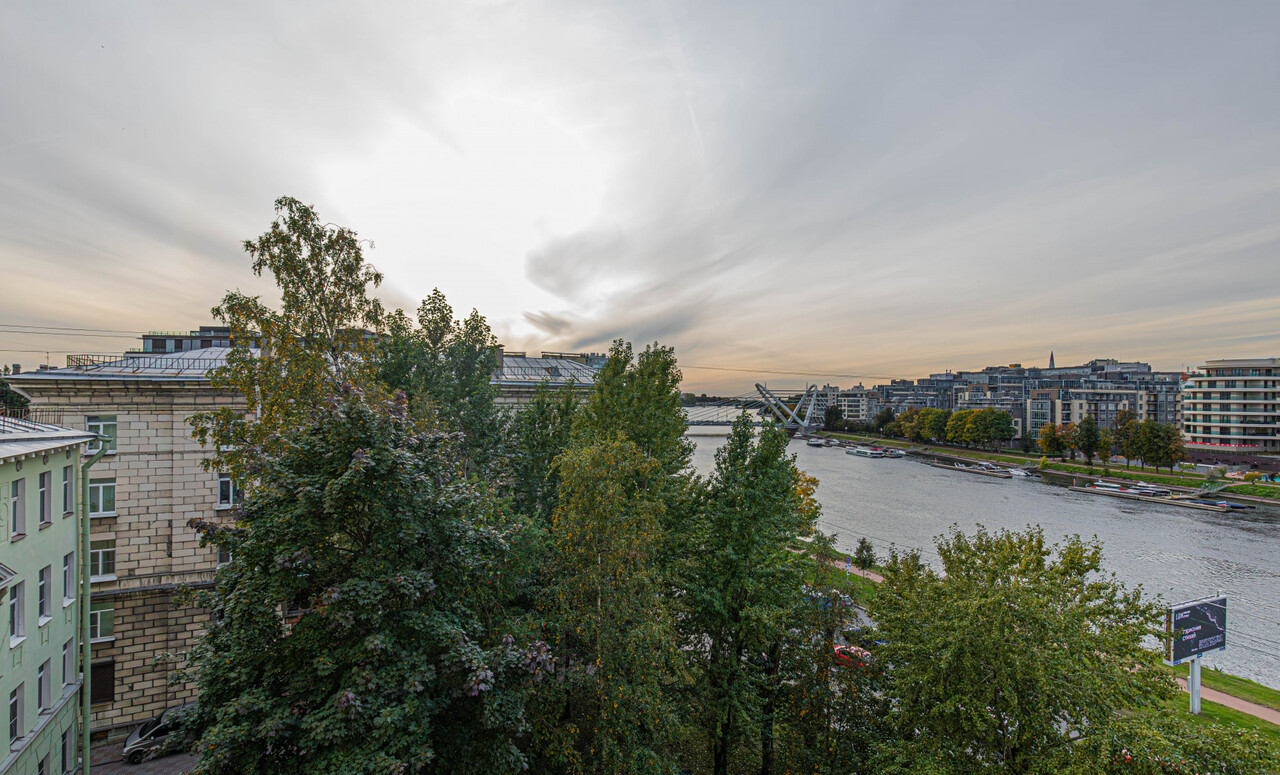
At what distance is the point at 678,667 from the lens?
8.30 metres

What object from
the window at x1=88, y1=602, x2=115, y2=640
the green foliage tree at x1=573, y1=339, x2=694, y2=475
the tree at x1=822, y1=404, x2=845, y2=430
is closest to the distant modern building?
the green foliage tree at x1=573, y1=339, x2=694, y2=475

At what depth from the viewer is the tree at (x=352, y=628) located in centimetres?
546

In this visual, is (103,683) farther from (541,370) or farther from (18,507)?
(541,370)

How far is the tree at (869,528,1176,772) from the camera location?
23.4 feet

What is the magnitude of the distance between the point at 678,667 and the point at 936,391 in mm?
152190

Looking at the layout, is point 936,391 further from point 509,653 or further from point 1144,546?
point 509,653

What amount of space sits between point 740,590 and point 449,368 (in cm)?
943

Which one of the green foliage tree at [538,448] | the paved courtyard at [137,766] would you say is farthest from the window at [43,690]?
the green foliage tree at [538,448]

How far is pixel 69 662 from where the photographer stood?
1203cm

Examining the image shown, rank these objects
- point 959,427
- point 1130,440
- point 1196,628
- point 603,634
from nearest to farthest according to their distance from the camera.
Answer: point 603,634, point 1196,628, point 1130,440, point 959,427

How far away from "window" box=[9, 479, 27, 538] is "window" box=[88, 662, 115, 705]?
21.5 ft

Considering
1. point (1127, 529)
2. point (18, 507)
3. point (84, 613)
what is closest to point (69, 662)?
point (84, 613)

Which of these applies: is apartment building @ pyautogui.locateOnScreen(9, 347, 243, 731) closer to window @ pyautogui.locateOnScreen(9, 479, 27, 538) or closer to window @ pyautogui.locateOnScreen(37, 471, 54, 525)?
window @ pyautogui.locateOnScreen(37, 471, 54, 525)

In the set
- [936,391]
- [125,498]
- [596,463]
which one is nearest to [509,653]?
[596,463]
